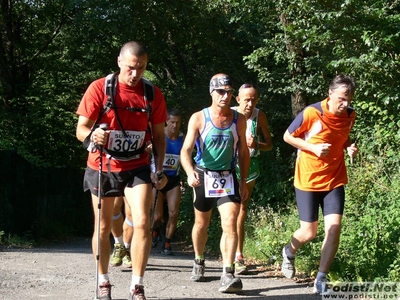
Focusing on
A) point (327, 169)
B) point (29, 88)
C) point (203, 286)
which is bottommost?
point (203, 286)

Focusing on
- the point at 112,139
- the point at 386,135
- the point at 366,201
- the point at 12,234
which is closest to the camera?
the point at 112,139

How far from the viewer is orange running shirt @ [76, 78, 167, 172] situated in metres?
6.20

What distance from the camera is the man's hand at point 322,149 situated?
22.5 feet

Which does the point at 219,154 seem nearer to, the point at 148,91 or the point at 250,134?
the point at 250,134

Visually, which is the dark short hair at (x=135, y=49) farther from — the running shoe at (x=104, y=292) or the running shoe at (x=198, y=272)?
the running shoe at (x=198, y=272)

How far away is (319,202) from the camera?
7254 mm

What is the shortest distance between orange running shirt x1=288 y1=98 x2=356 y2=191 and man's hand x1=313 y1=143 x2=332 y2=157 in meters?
0.23

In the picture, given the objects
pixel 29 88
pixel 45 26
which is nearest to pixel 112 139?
pixel 29 88

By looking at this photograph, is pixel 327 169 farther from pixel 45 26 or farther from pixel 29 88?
pixel 45 26

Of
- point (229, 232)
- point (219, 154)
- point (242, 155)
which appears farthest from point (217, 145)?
point (229, 232)

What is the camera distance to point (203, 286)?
7629mm

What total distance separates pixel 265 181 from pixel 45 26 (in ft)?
34.9

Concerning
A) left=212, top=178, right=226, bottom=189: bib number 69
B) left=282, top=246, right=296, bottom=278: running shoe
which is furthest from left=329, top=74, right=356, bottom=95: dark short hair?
left=282, top=246, right=296, bottom=278: running shoe

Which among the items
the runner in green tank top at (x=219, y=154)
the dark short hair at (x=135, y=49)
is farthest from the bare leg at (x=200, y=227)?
the dark short hair at (x=135, y=49)
